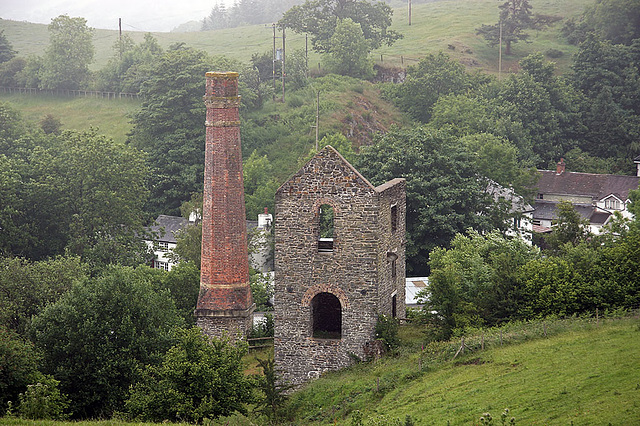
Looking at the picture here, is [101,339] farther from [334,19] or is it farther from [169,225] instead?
[334,19]

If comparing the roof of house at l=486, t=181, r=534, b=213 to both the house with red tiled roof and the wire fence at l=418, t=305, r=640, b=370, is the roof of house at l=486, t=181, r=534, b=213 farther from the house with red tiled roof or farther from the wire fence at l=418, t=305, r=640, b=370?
the wire fence at l=418, t=305, r=640, b=370

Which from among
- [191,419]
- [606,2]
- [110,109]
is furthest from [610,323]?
[606,2]

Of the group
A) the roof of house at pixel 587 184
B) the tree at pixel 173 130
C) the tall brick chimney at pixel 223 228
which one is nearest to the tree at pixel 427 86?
the roof of house at pixel 587 184

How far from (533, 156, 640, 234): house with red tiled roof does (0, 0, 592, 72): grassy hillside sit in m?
25.4

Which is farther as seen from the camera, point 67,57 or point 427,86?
point 67,57

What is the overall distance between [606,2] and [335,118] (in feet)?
131

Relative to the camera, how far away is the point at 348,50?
261ft

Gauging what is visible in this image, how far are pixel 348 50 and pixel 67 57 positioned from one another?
31.0 metres

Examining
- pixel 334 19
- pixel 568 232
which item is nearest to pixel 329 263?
pixel 568 232

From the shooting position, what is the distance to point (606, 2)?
89312 millimetres

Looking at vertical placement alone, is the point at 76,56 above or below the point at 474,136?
above

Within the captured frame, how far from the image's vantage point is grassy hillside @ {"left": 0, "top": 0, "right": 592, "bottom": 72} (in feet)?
300

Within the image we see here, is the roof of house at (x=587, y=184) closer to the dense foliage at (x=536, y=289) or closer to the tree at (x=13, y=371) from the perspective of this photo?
the dense foliage at (x=536, y=289)

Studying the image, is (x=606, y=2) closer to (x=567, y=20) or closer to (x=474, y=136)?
(x=567, y=20)
